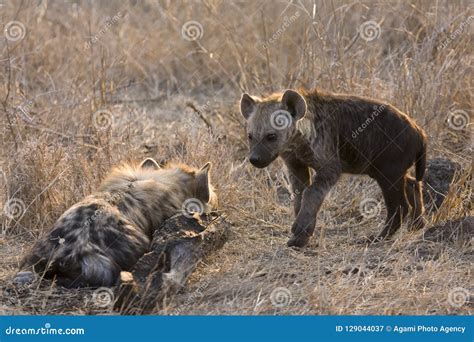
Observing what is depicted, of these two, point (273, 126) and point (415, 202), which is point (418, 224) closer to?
point (415, 202)

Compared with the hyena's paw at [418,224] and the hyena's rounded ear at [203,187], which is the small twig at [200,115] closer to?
the hyena's rounded ear at [203,187]

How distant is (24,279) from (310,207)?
2079 millimetres

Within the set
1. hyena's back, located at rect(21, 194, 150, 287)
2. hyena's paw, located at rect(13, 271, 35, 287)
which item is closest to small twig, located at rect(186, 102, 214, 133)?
hyena's back, located at rect(21, 194, 150, 287)

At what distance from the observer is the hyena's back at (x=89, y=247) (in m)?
5.72

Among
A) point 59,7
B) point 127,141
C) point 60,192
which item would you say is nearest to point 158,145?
point 127,141

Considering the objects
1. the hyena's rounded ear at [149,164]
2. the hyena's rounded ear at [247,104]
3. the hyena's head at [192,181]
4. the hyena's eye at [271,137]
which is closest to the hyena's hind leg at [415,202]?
the hyena's eye at [271,137]

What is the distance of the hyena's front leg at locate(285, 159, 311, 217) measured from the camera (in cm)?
703

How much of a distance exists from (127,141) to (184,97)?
100 inches

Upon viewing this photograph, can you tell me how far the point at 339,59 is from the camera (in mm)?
8648

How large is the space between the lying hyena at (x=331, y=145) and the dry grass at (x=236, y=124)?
0.88 feet

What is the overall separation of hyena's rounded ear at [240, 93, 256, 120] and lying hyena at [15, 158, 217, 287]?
2.68 ft

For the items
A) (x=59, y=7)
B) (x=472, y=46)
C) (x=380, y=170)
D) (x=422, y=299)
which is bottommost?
(x=422, y=299)

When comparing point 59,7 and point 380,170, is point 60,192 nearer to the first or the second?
point 380,170

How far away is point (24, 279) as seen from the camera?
5.80 metres
